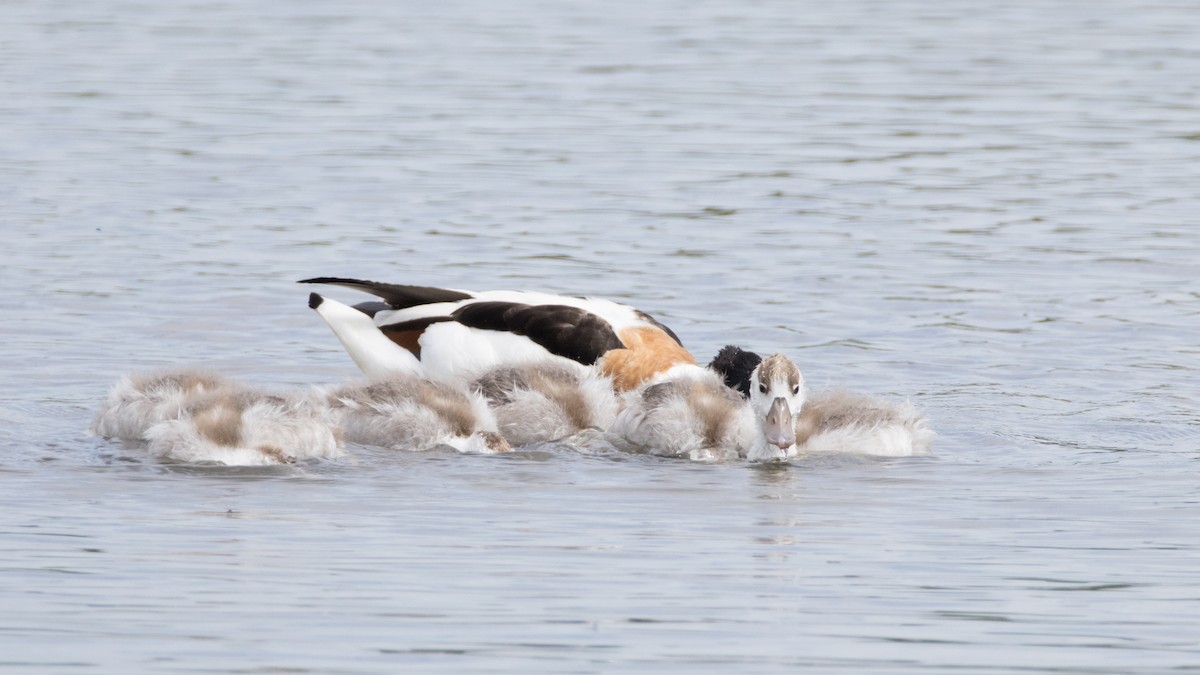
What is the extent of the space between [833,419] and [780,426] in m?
0.49

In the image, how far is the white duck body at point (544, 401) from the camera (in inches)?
392

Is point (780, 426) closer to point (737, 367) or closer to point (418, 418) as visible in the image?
point (737, 367)

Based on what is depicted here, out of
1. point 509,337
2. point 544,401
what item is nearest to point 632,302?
Result: point 509,337

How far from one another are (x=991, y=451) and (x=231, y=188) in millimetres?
9032

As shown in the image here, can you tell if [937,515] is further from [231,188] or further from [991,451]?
[231,188]

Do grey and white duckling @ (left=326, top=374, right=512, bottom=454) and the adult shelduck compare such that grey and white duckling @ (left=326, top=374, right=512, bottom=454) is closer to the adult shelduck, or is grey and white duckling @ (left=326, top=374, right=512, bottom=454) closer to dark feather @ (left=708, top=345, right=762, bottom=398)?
the adult shelduck

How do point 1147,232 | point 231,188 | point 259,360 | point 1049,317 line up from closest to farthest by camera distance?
1. point 259,360
2. point 1049,317
3. point 1147,232
4. point 231,188

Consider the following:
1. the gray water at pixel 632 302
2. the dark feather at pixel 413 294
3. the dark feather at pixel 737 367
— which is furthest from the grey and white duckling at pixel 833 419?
the dark feather at pixel 413 294

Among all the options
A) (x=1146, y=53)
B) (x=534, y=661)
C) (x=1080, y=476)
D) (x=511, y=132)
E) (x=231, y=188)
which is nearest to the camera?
(x=534, y=661)

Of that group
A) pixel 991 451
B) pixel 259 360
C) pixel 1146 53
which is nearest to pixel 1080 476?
pixel 991 451

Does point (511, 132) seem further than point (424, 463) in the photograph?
Yes

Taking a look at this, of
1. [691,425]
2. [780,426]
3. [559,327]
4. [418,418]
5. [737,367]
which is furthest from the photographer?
[559,327]

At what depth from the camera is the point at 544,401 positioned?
10016mm

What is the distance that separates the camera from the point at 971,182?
18016 mm
